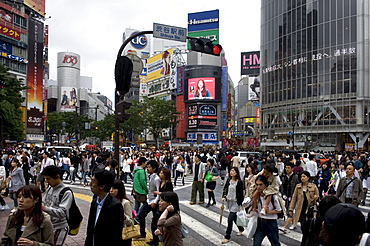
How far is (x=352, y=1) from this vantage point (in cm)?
4834

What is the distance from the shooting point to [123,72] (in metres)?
8.42

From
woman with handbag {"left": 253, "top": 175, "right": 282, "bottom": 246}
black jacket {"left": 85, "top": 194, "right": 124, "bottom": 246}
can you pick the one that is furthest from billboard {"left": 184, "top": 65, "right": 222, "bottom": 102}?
black jacket {"left": 85, "top": 194, "right": 124, "bottom": 246}

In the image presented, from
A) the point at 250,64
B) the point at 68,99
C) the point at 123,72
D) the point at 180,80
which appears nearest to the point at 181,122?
the point at 180,80

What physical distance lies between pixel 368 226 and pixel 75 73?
14382cm

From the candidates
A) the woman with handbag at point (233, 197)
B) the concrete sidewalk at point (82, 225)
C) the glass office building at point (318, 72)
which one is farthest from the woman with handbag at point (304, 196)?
the glass office building at point (318, 72)

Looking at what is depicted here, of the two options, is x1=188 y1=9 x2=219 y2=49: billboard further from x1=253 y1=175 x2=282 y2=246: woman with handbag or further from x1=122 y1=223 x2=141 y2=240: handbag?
x1=122 y1=223 x2=141 y2=240: handbag

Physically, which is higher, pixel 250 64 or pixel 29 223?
pixel 250 64

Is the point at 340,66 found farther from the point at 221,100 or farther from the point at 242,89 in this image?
the point at 242,89

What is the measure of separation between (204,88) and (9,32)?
132 ft

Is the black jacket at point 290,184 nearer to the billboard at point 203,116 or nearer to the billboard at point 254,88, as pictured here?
the billboard at point 203,116

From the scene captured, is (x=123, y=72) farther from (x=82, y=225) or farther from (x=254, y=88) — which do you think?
(x=254, y=88)

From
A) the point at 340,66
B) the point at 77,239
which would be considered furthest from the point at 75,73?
the point at 77,239

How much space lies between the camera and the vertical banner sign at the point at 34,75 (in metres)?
61.5

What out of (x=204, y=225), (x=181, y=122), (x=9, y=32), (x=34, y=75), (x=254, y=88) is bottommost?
(x=204, y=225)
